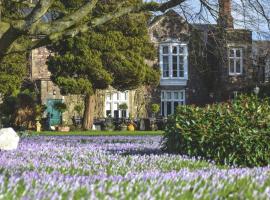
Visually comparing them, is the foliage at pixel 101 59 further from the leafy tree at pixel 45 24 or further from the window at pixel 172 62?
the leafy tree at pixel 45 24

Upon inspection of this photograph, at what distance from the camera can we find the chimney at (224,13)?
14898mm

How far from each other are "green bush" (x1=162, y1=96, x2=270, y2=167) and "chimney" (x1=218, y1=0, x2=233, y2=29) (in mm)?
3732

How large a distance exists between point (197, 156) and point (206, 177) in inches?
163

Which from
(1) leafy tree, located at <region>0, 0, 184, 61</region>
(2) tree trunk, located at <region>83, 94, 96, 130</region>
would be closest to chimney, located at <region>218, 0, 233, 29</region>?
(1) leafy tree, located at <region>0, 0, 184, 61</region>

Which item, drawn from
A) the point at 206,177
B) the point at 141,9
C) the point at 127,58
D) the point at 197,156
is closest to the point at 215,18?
the point at 141,9

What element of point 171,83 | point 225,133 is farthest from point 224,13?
point 171,83

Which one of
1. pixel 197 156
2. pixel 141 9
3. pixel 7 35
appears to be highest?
pixel 141 9

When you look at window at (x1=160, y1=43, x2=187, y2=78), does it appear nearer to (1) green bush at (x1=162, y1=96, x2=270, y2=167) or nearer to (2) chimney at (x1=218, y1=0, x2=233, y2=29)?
(2) chimney at (x1=218, y1=0, x2=233, y2=29)

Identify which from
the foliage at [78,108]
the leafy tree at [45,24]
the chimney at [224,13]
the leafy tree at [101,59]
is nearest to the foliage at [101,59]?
the leafy tree at [101,59]

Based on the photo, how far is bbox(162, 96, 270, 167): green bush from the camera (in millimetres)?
10477

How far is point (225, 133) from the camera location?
35.1ft

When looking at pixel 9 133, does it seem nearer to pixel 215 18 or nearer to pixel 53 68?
pixel 215 18

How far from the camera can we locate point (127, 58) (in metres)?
33.8

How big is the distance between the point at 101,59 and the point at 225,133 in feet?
76.4
